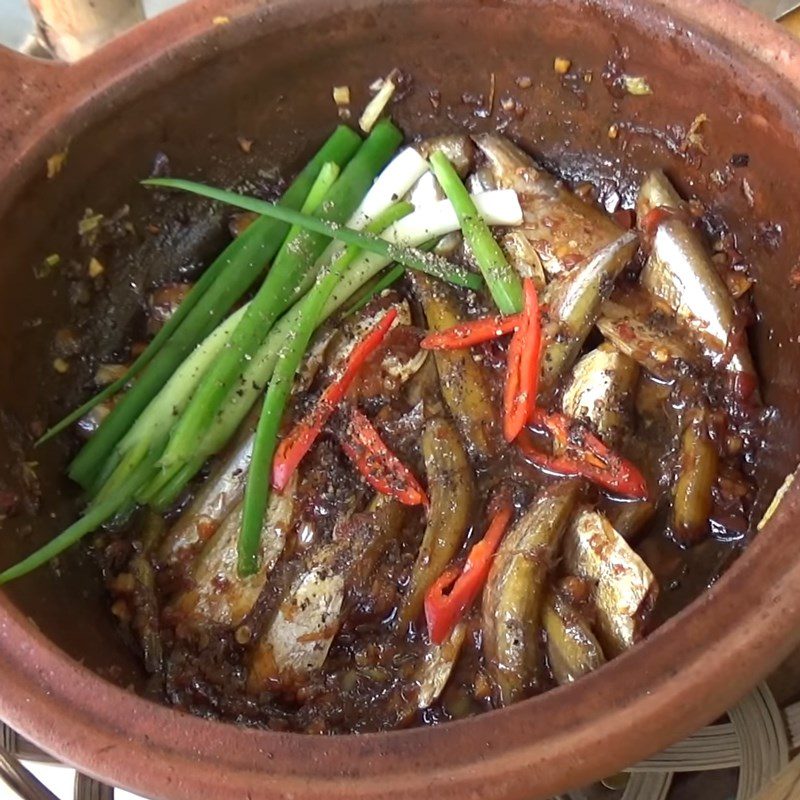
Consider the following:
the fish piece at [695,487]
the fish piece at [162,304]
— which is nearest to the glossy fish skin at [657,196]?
the fish piece at [695,487]

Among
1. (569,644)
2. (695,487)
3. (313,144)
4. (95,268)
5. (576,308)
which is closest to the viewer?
(569,644)

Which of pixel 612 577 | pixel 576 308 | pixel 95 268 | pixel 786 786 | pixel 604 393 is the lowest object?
pixel 786 786

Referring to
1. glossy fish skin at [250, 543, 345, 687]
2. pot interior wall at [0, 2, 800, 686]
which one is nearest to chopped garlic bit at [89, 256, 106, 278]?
pot interior wall at [0, 2, 800, 686]

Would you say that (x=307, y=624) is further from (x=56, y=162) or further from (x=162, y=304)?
(x=56, y=162)

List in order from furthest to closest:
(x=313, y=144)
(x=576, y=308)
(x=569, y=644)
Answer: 1. (x=313, y=144)
2. (x=576, y=308)
3. (x=569, y=644)

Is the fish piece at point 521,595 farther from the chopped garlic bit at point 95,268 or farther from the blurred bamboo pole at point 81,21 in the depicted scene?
the blurred bamboo pole at point 81,21

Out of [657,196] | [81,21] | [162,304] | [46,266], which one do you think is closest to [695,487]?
[657,196]

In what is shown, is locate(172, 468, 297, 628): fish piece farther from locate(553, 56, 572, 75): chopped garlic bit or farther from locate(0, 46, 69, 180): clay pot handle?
locate(553, 56, 572, 75): chopped garlic bit
